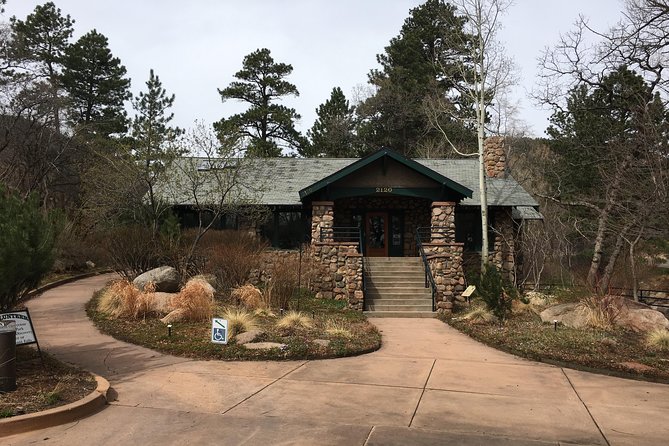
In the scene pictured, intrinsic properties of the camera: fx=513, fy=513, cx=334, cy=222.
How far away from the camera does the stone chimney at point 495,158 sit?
23.4 metres

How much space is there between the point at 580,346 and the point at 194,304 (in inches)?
305

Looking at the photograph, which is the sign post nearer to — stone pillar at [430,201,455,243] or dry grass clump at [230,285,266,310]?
dry grass clump at [230,285,266,310]

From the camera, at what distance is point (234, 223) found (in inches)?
837

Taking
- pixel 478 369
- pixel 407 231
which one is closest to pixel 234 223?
pixel 407 231

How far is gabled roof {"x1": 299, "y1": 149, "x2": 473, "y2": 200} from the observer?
1802cm

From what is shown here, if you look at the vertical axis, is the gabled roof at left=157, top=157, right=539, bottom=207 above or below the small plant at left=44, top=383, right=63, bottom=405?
above

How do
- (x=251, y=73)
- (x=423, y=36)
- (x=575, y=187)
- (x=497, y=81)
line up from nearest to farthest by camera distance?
1. (x=497, y=81)
2. (x=575, y=187)
3. (x=423, y=36)
4. (x=251, y=73)

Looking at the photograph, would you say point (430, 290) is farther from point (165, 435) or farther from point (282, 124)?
point (282, 124)

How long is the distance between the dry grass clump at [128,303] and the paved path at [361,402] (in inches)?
69.3

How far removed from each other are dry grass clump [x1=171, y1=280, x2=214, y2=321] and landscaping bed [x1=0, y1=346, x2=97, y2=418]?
3.33 m

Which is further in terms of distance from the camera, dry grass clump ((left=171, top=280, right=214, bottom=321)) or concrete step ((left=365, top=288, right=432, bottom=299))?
concrete step ((left=365, top=288, right=432, bottom=299))

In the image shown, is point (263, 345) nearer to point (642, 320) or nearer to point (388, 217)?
point (642, 320)

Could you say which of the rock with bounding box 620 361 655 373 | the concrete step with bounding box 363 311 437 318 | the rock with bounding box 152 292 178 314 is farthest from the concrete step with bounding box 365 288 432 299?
the rock with bounding box 620 361 655 373

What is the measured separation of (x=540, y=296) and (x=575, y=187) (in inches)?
520
